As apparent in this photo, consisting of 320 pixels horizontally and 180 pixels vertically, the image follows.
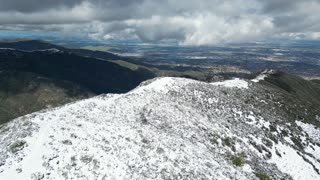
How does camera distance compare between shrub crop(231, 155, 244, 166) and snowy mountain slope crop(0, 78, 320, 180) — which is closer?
snowy mountain slope crop(0, 78, 320, 180)

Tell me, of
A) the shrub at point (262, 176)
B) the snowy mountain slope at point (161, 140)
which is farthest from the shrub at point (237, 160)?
the shrub at point (262, 176)

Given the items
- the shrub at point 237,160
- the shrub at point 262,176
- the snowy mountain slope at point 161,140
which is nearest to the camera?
the snowy mountain slope at point 161,140

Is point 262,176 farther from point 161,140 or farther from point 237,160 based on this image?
point 161,140

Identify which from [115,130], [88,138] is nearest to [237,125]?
[115,130]

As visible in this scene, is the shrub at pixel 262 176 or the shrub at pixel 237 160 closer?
the shrub at pixel 262 176

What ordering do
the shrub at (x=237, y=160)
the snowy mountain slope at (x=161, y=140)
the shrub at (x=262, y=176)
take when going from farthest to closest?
the shrub at (x=237, y=160) < the shrub at (x=262, y=176) < the snowy mountain slope at (x=161, y=140)

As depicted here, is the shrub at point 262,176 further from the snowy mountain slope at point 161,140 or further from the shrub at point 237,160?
the shrub at point 237,160

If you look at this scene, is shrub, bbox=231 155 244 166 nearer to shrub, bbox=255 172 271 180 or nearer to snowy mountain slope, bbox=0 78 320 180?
snowy mountain slope, bbox=0 78 320 180

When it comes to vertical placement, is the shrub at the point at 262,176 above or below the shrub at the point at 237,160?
below

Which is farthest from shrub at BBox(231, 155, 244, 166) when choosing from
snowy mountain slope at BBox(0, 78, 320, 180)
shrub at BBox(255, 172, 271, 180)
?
shrub at BBox(255, 172, 271, 180)
